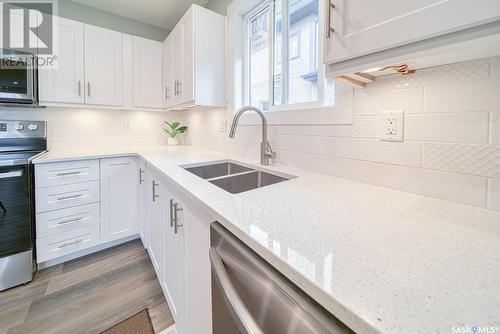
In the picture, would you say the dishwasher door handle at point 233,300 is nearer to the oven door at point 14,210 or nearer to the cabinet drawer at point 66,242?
the oven door at point 14,210

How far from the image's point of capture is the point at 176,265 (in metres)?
1.13

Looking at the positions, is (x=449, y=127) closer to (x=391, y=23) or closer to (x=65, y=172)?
(x=391, y=23)

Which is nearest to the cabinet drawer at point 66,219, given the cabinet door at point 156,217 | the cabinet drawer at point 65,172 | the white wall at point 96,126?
the cabinet drawer at point 65,172

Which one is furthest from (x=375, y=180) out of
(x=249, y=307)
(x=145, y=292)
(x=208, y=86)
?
(x=145, y=292)

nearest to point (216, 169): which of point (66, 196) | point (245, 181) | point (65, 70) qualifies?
point (245, 181)

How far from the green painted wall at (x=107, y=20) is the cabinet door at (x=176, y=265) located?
2.52 m

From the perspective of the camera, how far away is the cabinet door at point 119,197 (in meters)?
1.99

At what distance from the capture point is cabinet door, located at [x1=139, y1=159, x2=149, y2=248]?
192 centimetres

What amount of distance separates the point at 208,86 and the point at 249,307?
1.77 m

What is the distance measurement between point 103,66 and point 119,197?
4.42 ft

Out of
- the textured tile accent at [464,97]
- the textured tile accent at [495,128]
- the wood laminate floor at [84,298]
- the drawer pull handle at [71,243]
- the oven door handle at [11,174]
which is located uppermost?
the textured tile accent at [464,97]

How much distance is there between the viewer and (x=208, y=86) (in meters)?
1.89

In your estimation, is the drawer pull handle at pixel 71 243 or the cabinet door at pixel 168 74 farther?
the cabinet door at pixel 168 74

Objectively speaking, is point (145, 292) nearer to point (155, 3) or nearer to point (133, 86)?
point (133, 86)
